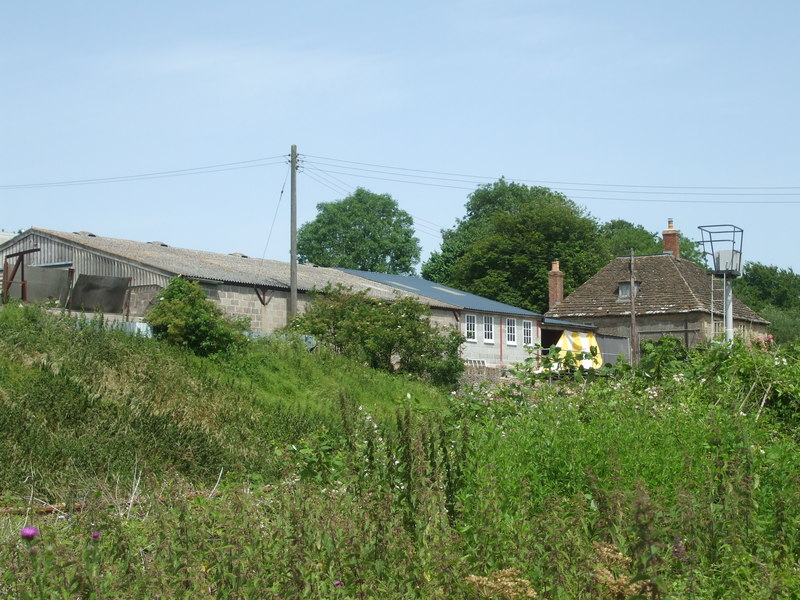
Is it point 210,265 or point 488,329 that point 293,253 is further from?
point 488,329

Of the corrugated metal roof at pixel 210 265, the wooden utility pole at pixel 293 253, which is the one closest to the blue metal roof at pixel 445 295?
the corrugated metal roof at pixel 210 265

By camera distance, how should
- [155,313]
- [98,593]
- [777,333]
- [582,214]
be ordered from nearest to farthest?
[98,593]
[155,313]
[777,333]
[582,214]

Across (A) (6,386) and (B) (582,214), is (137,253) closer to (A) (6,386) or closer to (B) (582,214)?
(A) (6,386)

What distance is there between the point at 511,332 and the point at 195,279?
18967mm

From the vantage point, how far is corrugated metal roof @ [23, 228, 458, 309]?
31484 mm

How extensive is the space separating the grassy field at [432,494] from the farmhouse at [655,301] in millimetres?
37785

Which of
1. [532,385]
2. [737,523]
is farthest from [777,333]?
[737,523]

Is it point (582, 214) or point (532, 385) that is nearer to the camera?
point (532, 385)

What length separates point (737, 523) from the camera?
609 cm

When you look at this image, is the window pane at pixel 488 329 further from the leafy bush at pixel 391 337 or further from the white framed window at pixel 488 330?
the leafy bush at pixel 391 337

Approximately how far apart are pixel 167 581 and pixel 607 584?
2.31 m

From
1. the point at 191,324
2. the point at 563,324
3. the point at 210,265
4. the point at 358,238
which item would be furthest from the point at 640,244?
the point at 191,324

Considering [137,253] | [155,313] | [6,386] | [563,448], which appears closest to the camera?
[563,448]

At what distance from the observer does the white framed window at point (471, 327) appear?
4191 cm
